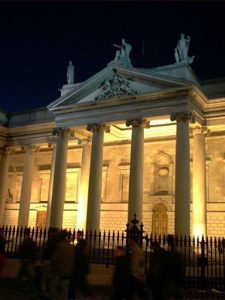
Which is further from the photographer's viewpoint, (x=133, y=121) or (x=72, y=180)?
(x=72, y=180)

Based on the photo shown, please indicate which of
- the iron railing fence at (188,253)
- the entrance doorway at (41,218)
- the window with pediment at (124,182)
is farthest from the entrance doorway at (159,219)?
the entrance doorway at (41,218)

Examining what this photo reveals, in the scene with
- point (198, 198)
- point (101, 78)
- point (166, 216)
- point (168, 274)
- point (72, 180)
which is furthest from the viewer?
point (72, 180)

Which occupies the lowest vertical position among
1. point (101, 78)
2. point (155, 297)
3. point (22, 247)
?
point (155, 297)

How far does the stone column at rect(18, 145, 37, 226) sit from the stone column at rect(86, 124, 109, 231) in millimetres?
7510

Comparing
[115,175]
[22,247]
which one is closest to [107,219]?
[115,175]

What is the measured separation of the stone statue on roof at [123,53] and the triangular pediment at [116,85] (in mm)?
1076

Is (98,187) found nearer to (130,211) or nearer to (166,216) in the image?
(130,211)

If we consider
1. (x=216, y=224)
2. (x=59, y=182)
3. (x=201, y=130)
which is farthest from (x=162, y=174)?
(x=59, y=182)

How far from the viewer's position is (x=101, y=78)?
28.2 meters

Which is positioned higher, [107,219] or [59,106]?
[59,106]

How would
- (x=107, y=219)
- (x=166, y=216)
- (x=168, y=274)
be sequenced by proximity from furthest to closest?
(x=107, y=219) → (x=166, y=216) → (x=168, y=274)

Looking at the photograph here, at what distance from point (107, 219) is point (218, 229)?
350 inches

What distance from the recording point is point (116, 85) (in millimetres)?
27531

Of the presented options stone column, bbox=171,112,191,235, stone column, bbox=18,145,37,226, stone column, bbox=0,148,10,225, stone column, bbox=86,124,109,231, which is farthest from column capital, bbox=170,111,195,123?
stone column, bbox=0,148,10,225
